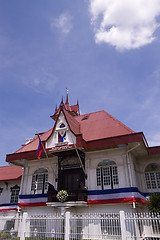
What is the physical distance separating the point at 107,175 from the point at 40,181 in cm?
696

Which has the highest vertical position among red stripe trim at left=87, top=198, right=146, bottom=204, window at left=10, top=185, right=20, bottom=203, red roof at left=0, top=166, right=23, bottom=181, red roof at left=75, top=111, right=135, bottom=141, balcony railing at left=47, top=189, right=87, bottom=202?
red roof at left=75, top=111, right=135, bottom=141

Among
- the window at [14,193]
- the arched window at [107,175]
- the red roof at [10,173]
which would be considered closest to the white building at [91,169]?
the arched window at [107,175]

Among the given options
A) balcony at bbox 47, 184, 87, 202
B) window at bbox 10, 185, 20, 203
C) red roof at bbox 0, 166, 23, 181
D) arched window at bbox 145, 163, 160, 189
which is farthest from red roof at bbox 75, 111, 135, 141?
window at bbox 10, 185, 20, 203

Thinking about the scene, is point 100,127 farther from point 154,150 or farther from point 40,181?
point 40,181

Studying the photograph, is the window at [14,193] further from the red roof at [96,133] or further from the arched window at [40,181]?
the red roof at [96,133]

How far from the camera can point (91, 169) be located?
17.3 meters

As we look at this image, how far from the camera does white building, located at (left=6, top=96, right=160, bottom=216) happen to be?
51.2 ft

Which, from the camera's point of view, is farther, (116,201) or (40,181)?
(40,181)

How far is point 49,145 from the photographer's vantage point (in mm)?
18125

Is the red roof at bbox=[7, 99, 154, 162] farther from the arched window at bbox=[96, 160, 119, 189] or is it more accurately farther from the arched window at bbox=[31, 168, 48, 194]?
the arched window at bbox=[31, 168, 48, 194]

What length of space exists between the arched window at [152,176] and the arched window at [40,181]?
9.82m

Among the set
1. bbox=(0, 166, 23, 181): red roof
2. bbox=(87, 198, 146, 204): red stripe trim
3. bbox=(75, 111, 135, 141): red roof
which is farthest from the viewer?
bbox=(0, 166, 23, 181): red roof

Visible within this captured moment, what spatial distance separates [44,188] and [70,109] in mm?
15897

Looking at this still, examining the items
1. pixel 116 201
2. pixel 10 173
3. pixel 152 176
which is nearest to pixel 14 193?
pixel 10 173
